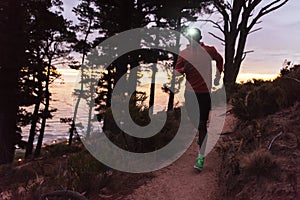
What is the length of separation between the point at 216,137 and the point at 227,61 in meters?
11.0

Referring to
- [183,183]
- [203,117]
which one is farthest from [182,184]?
[203,117]

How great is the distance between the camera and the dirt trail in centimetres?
486

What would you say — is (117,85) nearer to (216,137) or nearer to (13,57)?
(13,57)

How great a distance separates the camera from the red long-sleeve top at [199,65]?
5402 mm

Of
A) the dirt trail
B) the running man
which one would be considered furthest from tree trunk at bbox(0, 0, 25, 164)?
the running man

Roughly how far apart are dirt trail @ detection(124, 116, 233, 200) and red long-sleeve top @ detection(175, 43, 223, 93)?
4.68 feet

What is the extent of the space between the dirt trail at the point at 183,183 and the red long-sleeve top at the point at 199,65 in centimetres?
143

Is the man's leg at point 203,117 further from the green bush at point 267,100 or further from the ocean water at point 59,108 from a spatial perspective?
the ocean water at point 59,108

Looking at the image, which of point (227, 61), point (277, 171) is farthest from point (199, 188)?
point (227, 61)

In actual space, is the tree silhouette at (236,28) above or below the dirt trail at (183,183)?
above

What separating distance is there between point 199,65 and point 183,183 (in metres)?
1.95

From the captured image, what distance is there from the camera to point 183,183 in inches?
207

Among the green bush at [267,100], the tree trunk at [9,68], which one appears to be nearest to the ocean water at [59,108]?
the tree trunk at [9,68]

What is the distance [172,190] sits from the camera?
5090 mm
